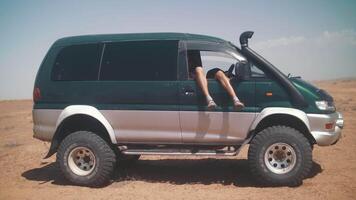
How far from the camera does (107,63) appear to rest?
664cm

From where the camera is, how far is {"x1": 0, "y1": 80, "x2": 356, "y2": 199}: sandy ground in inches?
231

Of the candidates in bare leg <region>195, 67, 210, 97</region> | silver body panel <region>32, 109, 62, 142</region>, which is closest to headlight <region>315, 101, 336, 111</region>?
bare leg <region>195, 67, 210, 97</region>

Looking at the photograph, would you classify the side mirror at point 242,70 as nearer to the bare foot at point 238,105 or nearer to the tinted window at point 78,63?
the bare foot at point 238,105

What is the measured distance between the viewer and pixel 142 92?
20.9 ft

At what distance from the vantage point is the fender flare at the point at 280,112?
592 cm

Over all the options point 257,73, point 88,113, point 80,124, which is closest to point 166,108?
point 88,113

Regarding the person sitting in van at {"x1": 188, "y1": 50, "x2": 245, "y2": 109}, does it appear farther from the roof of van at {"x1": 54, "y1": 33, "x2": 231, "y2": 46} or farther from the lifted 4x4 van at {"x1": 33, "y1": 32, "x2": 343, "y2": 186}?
the roof of van at {"x1": 54, "y1": 33, "x2": 231, "y2": 46}

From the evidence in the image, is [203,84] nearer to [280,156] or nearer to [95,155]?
[280,156]

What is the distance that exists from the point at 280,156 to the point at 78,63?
3.72m

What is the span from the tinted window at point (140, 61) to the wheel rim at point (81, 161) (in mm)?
1287

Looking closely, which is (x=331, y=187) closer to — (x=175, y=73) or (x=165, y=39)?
(x=175, y=73)

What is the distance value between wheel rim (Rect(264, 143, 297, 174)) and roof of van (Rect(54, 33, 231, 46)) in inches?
76.9

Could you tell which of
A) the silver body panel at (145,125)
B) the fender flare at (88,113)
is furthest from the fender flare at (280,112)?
the fender flare at (88,113)

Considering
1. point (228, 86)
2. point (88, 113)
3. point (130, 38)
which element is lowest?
point (88, 113)
